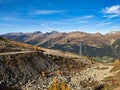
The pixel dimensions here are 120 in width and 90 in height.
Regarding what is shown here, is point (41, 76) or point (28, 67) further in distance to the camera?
point (28, 67)

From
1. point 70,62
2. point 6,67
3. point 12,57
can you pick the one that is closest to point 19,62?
point 12,57

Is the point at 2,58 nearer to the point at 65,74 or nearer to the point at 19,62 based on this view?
the point at 19,62

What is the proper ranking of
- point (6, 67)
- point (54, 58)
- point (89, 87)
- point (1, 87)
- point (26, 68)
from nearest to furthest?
1. point (1, 87)
2. point (89, 87)
3. point (6, 67)
4. point (26, 68)
5. point (54, 58)

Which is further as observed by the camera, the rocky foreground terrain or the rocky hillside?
the rocky hillside

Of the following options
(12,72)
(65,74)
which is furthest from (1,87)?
(65,74)

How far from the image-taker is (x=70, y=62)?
14412 centimetres

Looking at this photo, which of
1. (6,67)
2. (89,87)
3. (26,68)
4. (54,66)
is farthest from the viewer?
(54,66)

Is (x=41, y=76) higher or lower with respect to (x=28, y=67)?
lower

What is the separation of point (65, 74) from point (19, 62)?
81.5 ft

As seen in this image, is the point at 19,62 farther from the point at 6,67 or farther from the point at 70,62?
the point at 70,62

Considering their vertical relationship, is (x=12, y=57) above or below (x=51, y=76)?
above

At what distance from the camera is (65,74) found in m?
116

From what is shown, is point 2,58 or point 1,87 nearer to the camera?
point 1,87

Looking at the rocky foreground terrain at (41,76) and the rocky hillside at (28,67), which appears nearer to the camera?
the rocky foreground terrain at (41,76)
